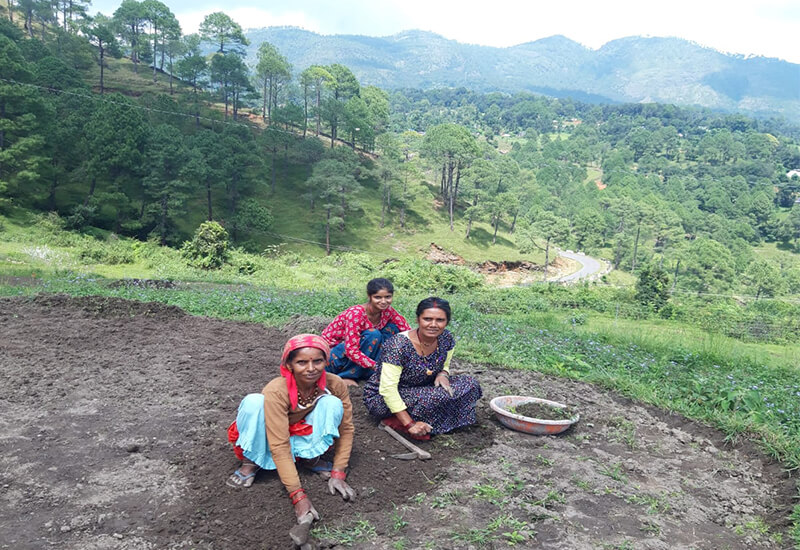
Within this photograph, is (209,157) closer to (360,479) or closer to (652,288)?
(652,288)

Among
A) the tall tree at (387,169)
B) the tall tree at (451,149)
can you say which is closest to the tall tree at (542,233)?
the tall tree at (451,149)

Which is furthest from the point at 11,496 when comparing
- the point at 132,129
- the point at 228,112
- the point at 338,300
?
the point at 228,112

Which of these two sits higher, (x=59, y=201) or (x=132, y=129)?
(x=132, y=129)

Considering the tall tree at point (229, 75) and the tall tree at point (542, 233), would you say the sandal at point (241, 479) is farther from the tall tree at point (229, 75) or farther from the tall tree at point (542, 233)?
the tall tree at point (229, 75)

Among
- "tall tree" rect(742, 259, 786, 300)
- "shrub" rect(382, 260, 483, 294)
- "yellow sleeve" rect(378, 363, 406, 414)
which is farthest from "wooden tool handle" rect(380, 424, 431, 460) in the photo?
"tall tree" rect(742, 259, 786, 300)

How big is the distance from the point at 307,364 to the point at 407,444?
138 cm

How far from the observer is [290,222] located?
4141 centimetres

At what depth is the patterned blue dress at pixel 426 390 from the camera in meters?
4.62

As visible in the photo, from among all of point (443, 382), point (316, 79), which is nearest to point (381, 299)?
point (443, 382)

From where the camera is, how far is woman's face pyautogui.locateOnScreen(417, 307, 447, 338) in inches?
176

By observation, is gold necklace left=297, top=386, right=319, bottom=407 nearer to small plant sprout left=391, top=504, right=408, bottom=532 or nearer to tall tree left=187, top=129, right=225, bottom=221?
small plant sprout left=391, top=504, right=408, bottom=532

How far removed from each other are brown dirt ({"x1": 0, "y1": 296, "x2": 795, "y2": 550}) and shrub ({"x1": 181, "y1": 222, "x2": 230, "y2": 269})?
20.5 metres

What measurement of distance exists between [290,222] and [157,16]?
33287mm

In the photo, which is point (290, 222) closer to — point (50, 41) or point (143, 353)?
point (50, 41)
